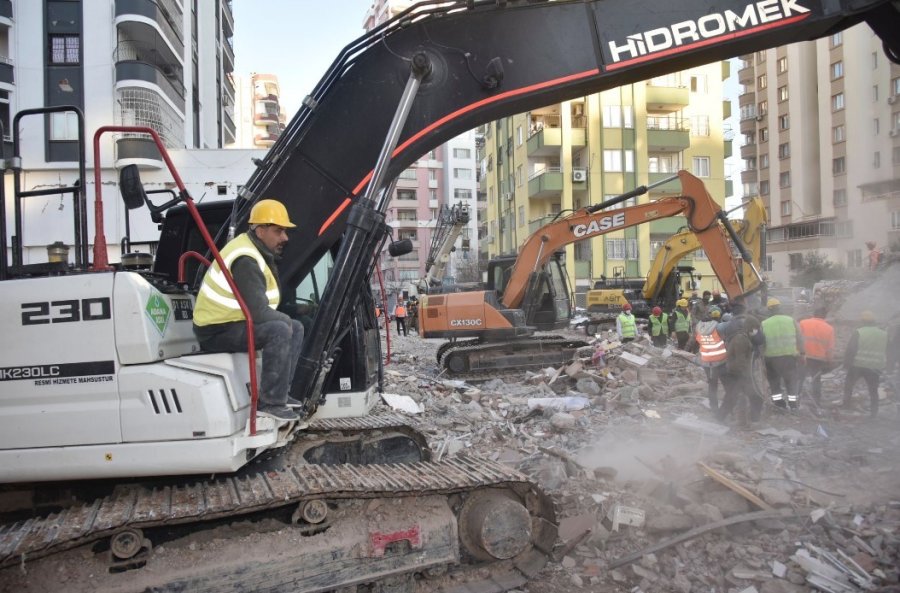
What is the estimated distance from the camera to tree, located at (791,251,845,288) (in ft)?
81.5

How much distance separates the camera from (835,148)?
1591 cm

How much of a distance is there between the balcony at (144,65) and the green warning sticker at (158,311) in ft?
73.5

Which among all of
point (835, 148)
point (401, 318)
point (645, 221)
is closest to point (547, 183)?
point (401, 318)

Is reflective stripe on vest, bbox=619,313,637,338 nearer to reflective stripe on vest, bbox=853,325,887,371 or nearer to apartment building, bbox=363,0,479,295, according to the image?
Answer: reflective stripe on vest, bbox=853,325,887,371

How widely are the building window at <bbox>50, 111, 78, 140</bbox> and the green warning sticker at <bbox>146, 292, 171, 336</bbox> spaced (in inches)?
841

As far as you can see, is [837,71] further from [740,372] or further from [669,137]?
[669,137]

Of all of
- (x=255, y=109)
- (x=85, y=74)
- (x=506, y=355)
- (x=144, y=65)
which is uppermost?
(x=255, y=109)

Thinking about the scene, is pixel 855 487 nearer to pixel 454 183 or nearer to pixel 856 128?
pixel 856 128

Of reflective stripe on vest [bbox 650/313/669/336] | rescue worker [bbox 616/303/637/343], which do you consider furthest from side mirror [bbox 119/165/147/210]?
reflective stripe on vest [bbox 650/313/669/336]

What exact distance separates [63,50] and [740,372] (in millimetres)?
25196

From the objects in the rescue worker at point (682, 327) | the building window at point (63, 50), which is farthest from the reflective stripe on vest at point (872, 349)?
the building window at point (63, 50)

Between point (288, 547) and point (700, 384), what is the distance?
29.2 feet

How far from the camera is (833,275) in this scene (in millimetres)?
25281

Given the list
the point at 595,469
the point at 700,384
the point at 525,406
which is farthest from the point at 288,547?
the point at 700,384
